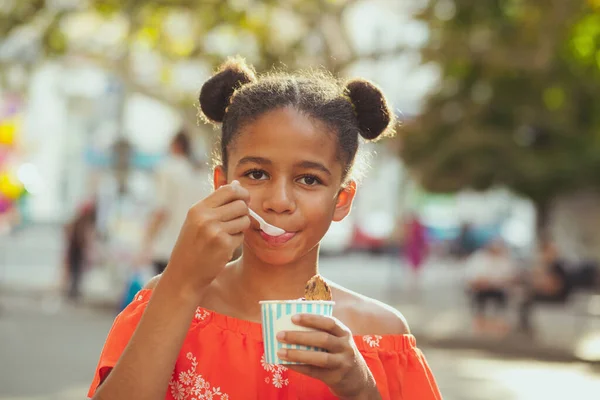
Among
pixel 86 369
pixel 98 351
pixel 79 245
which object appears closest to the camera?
pixel 86 369

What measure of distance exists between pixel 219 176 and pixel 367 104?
0.44 metres

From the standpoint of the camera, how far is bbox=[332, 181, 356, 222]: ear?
251 cm

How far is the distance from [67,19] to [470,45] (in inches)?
273

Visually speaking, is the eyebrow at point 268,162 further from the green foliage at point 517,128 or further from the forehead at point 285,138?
the green foliage at point 517,128

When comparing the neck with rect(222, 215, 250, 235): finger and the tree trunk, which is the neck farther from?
the tree trunk

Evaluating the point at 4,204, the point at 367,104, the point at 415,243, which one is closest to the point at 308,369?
the point at 367,104

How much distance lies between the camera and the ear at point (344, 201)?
2.51 m

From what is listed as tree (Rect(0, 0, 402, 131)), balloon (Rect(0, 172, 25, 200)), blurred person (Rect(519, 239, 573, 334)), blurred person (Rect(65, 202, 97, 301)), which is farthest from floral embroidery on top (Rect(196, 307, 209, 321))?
balloon (Rect(0, 172, 25, 200))

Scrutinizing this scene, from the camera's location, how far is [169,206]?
26.8 feet

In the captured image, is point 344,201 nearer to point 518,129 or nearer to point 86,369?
point 86,369

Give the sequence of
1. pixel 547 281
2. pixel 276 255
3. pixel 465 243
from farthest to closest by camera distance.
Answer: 1. pixel 465 243
2. pixel 547 281
3. pixel 276 255

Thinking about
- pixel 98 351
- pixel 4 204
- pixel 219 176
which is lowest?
pixel 219 176

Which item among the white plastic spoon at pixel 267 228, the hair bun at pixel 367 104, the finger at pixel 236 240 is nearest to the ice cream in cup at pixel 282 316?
the finger at pixel 236 240

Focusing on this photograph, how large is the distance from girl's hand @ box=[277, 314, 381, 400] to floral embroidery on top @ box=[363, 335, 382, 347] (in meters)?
0.38
